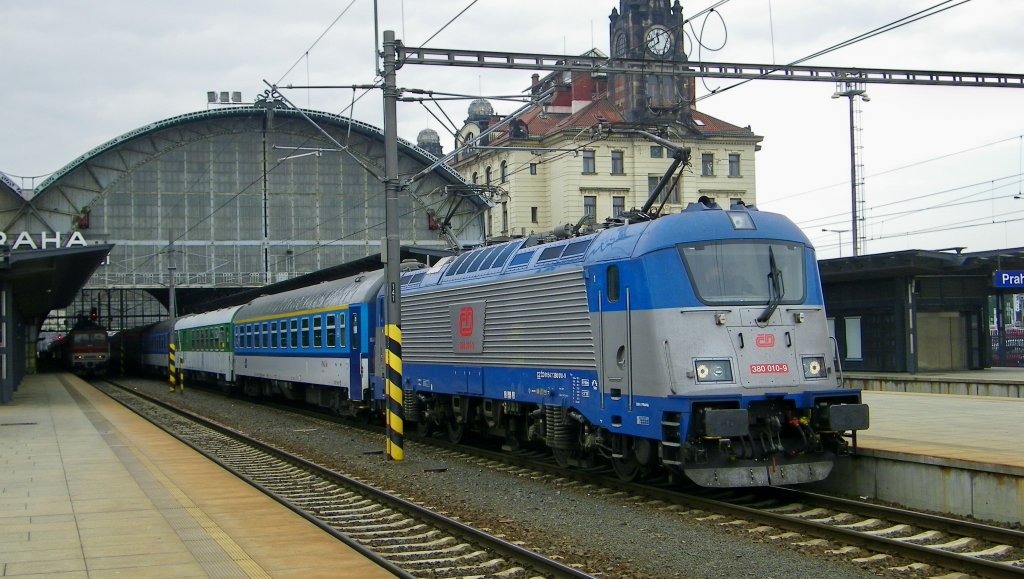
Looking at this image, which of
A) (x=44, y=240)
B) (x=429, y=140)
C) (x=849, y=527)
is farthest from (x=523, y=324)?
(x=429, y=140)

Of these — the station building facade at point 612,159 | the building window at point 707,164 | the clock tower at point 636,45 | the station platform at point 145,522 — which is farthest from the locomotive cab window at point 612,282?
the building window at point 707,164

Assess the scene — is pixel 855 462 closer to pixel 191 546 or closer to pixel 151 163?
pixel 191 546

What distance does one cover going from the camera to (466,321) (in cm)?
1841

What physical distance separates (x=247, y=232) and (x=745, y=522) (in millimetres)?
51656

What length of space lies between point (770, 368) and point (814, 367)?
676 millimetres

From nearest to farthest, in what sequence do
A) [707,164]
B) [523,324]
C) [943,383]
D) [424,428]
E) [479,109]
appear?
[523,324]
[424,428]
[943,383]
[707,164]
[479,109]

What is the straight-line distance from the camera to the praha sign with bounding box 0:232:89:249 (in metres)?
55.0

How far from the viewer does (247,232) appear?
59719mm

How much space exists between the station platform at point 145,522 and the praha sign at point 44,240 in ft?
123

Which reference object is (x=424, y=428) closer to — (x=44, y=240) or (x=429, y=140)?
(x=44, y=240)

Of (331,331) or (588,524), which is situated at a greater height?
(331,331)

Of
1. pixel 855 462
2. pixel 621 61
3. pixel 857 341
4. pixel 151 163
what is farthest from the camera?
pixel 151 163

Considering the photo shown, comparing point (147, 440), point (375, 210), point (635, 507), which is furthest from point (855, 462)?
point (375, 210)

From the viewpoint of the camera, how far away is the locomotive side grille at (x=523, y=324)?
47.6 ft
